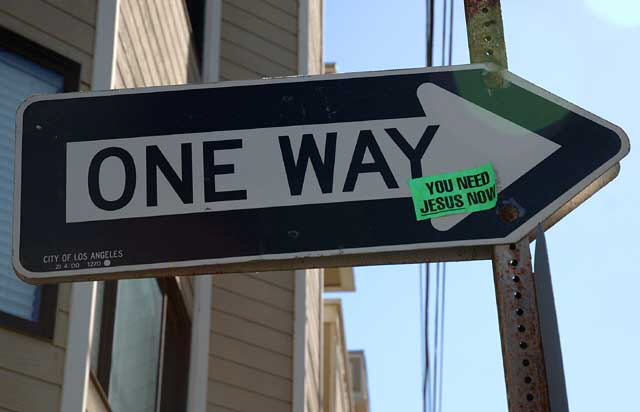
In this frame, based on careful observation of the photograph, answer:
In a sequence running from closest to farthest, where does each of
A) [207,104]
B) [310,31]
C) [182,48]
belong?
[207,104] → [182,48] → [310,31]

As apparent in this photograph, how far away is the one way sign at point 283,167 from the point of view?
2.58 meters

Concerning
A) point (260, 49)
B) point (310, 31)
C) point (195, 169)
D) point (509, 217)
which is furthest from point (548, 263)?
point (310, 31)

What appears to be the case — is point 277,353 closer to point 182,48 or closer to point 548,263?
point 182,48

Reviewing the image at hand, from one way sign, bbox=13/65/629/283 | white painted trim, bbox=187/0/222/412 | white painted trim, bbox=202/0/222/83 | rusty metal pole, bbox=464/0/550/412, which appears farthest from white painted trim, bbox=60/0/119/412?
white painted trim, bbox=202/0/222/83

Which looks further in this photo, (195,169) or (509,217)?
(195,169)

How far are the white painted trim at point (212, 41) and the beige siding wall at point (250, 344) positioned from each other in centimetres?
194

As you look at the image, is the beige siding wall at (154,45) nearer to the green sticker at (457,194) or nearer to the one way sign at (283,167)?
the one way sign at (283,167)

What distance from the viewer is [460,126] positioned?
8.79ft

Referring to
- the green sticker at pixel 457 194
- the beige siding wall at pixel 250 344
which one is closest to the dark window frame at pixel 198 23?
the beige siding wall at pixel 250 344

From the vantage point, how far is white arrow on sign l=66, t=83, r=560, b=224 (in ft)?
8.65

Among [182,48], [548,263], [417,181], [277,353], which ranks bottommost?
[548,263]

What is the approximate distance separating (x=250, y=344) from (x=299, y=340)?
0.63 metres

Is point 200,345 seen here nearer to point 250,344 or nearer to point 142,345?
point 250,344

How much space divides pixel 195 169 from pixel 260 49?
8234 millimetres
